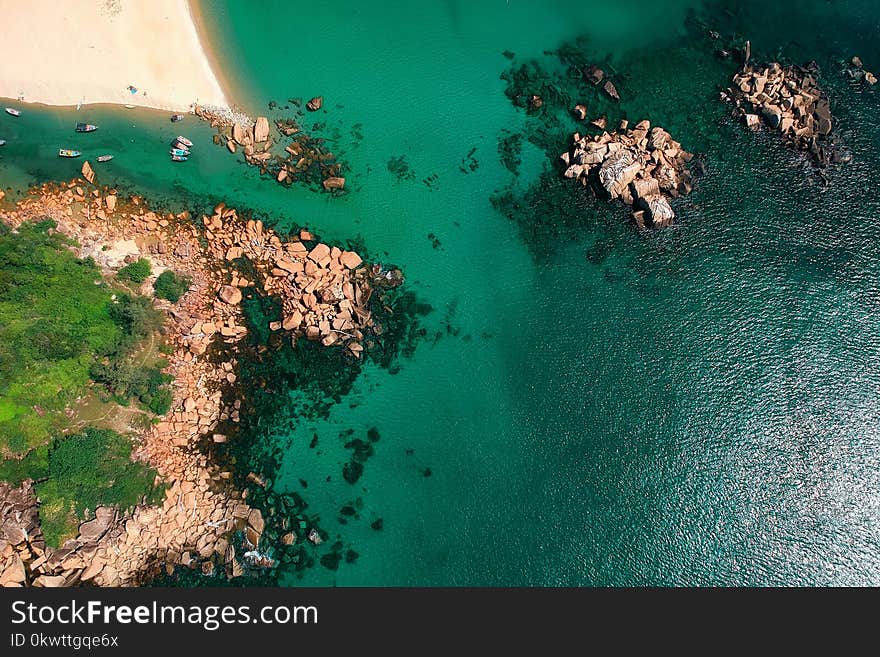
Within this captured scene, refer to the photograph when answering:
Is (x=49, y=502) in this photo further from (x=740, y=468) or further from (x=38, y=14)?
(x=740, y=468)

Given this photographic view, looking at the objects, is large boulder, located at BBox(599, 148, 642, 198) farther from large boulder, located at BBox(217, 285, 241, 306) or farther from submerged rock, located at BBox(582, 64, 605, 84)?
large boulder, located at BBox(217, 285, 241, 306)

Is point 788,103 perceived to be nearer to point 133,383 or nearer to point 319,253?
point 319,253

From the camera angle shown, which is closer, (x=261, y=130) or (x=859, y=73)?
(x=261, y=130)

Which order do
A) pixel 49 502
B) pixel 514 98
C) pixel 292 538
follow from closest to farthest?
pixel 49 502 < pixel 292 538 < pixel 514 98

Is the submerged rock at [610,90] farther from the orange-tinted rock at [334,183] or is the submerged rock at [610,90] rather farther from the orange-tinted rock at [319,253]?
the orange-tinted rock at [319,253]

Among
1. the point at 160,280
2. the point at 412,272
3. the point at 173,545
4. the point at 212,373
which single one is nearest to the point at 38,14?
the point at 160,280

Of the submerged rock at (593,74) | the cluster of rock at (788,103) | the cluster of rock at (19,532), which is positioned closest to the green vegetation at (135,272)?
the cluster of rock at (19,532)

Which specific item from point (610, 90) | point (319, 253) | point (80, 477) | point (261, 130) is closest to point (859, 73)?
point (610, 90)
